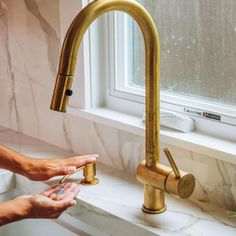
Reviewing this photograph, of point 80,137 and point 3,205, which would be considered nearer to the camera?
point 3,205

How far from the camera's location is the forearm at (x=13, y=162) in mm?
1335

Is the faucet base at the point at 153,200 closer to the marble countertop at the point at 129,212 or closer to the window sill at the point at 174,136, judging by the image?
the marble countertop at the point at 129,212

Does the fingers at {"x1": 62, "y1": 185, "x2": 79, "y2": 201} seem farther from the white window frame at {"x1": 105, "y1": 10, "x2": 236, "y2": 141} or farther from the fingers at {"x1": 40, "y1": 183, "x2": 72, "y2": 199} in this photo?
the white window frame at {"x1": 105, "y1": 10, "x2": 236, "y2": 141}

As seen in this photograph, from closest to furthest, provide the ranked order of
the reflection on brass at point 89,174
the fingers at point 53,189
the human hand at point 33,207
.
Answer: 1. the human hand at point 33,207
2. the fingers at point 53,189
3. the reflection on brass at point 89,174

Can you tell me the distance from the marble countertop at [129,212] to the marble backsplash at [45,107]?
0.16 ft

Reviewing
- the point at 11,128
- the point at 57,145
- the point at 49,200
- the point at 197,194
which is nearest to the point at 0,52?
the point at 11,128

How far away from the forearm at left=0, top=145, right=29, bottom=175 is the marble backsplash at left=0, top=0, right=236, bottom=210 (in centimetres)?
22

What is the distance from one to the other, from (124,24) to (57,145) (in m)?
0.40

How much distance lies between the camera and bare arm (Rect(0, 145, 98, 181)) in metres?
1.33

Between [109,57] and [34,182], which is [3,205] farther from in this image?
Result: [109,57]

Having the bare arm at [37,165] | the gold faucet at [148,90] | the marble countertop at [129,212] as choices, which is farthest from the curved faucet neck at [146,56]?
the bare arm at [37,165]

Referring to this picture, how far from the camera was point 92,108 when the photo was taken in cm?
148

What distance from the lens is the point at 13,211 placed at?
3.74 feet

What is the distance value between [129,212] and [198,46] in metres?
0.39
